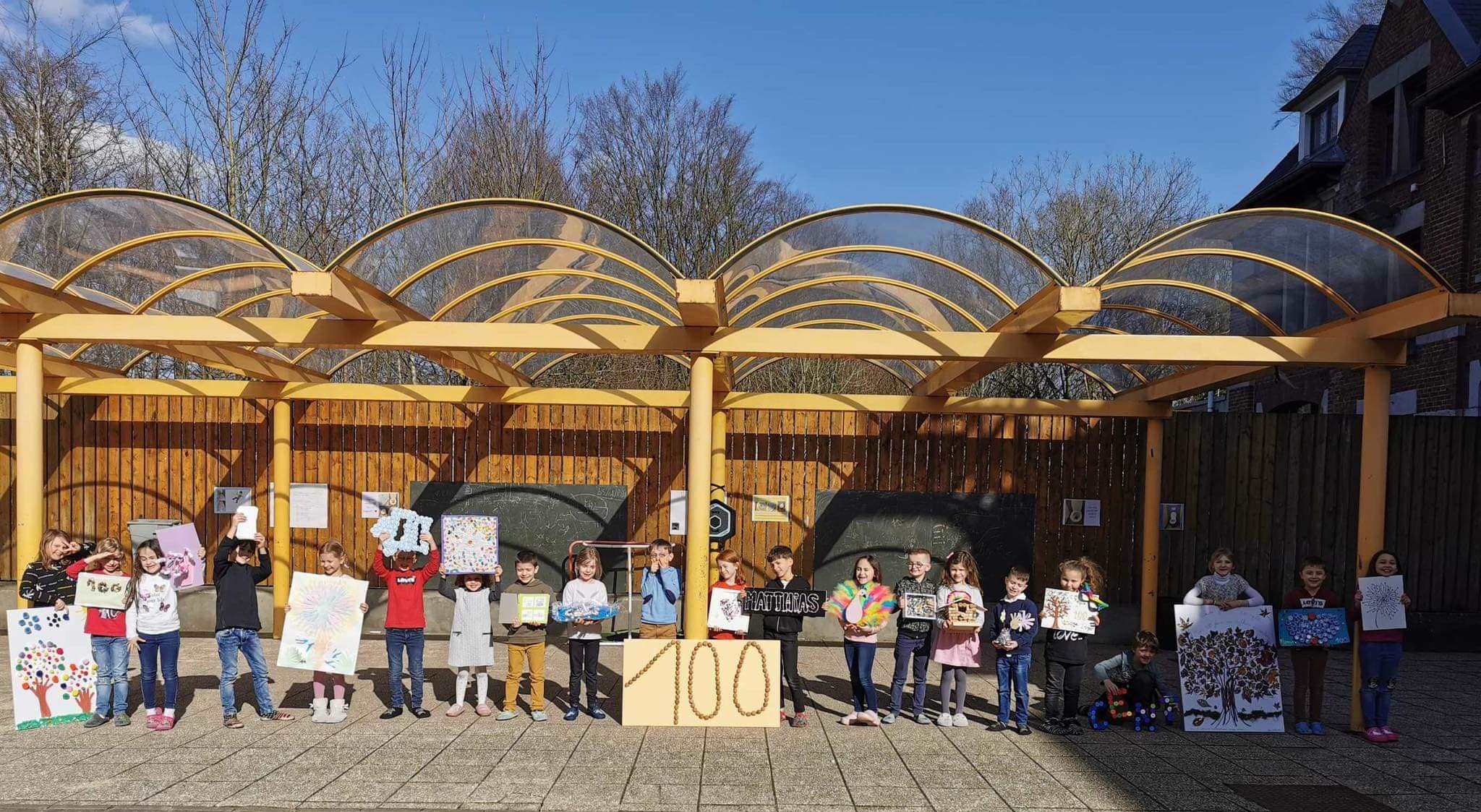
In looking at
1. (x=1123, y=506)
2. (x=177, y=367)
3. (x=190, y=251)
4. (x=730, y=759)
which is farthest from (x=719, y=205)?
(x=730, y=759)

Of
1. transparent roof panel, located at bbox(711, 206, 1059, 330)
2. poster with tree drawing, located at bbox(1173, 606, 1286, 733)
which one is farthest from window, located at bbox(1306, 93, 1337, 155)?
poster with tree drawing, located at bbox(1173, 606, 1286, 733)

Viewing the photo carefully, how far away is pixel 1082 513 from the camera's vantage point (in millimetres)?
11727

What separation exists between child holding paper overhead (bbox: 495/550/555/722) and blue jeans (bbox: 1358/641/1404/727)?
6.19 m

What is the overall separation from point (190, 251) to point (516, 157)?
1143 cm

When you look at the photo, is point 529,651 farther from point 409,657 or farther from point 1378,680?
point 1378,680

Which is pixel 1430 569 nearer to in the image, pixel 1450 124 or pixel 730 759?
pixel 1450 124

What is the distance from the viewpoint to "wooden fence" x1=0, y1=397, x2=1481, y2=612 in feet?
38.4

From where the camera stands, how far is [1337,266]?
8062 mm

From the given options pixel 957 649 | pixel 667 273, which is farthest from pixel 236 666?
pixel 957 649

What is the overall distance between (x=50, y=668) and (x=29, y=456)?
1773mm

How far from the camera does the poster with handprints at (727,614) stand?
773 cm

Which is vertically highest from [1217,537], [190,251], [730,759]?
[190,251]

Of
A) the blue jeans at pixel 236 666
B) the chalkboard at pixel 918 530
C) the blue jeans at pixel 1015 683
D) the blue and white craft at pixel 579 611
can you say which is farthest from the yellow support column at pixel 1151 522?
the blue jeans at pixel 236 666

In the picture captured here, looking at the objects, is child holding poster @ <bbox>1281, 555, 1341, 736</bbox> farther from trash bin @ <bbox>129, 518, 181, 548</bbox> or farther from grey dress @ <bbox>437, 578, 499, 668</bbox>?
trash bin @ <bbox>129, 518, 181, 548</bbox>
